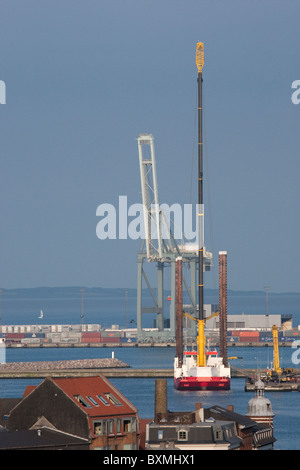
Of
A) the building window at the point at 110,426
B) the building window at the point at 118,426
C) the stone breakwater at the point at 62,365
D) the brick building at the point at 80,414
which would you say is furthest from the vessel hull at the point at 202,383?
the building window at the point at 110,426

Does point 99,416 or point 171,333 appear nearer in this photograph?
point 99,416

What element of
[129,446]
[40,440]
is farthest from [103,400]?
[40,440]

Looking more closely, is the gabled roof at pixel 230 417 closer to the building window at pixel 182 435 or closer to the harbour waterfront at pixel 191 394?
the building window at pixel 182 435

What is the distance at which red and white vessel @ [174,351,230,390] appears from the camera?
246 ft

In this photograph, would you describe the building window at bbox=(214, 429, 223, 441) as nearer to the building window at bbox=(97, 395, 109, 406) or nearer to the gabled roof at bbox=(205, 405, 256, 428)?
the gabled roof at bbox=(205, 405, 256, 428)

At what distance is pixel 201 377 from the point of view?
7606 centimetres

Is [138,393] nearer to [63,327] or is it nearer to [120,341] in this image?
[120,341]

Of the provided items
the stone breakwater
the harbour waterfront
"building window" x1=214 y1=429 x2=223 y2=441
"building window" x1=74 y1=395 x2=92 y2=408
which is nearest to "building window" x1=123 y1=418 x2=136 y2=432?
"building window" x1=74 y1=395 x2=92 y2=408

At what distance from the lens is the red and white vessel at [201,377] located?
7506 cm

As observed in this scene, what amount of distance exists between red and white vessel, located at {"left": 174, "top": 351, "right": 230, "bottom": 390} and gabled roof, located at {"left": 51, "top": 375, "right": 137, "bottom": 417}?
3657 cm

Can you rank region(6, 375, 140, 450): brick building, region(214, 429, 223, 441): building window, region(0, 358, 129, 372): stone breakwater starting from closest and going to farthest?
1. region(6, 375, 140, 450): brick building
2. region(214, 429, 223, 441): building window
3. region(0, 358, 129, 372): stone breakwater

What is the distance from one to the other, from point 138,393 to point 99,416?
124 feet
